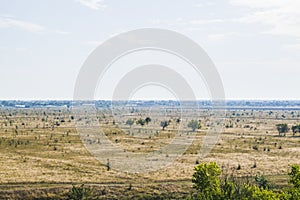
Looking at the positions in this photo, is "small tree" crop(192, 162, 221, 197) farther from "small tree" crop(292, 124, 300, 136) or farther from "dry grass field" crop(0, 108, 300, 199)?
"small tree" crop(292, 124, 300, 136)

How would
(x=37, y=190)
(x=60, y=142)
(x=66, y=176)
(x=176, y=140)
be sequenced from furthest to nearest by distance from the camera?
(x=176, y=140), (x=60, y=142), (x=66, y=176), (x=37, y=190)

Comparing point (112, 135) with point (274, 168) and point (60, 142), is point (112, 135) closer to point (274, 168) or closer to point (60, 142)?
point (60, 142)

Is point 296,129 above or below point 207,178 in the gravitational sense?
above

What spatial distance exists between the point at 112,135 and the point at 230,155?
2691 cm

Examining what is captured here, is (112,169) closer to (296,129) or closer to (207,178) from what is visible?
(207,178)

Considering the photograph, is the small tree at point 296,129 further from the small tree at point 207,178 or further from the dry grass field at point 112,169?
the small tree at point 207,178

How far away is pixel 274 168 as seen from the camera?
1646 inches

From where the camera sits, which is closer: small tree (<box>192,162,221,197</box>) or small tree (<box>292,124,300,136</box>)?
small tree (<box>192,162,221,197</box>)

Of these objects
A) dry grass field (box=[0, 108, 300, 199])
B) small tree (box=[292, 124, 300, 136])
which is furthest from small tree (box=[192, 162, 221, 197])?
small tree (box=[292, 124, 300, 136])

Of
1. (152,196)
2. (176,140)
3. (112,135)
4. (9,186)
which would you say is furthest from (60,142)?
(152,196)

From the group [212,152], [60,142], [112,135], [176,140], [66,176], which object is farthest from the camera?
[112,135]

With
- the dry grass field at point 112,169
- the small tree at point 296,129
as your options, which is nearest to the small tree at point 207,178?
the dry grass field at point 112,169

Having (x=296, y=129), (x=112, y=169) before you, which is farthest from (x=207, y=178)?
(x=296, y=129)

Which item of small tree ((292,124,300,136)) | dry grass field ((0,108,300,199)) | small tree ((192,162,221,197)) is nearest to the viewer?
small tree ((192,162,221,197))
